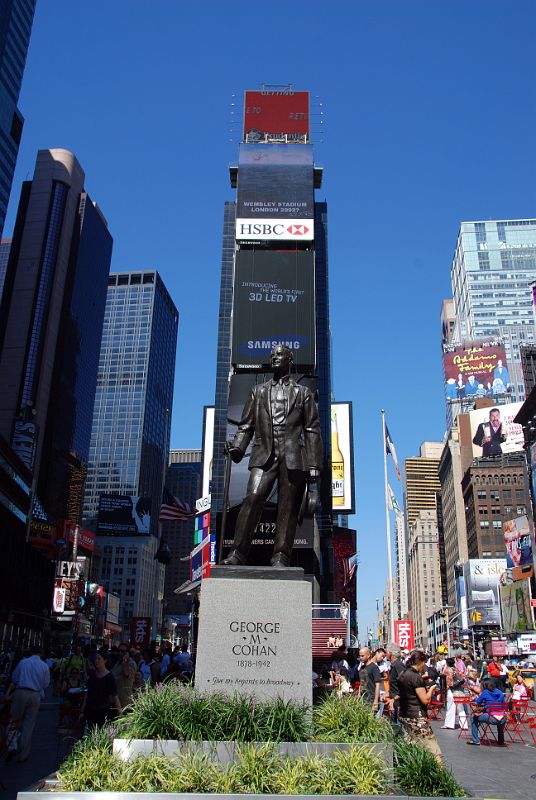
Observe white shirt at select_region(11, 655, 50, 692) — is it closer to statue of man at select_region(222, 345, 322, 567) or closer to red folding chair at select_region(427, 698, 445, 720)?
statue of man at select_region(222, 345, 322, 567)

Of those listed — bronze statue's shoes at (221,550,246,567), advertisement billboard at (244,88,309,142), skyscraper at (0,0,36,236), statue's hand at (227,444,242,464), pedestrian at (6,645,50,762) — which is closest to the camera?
bronze statue's shoes at (221,550,246,567)

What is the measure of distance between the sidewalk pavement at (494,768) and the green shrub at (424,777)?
77 centimetres

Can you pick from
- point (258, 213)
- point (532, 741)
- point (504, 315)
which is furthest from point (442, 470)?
point (532, 741)

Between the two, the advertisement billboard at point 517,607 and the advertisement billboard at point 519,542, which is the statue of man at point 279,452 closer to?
the advertisement billboard at point 517,607

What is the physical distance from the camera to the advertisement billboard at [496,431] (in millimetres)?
123000

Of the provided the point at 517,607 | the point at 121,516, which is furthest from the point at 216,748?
the point at 121,516

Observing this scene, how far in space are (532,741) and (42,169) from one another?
150m

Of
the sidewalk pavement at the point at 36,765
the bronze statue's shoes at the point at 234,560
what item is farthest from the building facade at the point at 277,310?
the bronze statue's shoes at the point at 234,560

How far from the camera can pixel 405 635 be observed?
1296 inches

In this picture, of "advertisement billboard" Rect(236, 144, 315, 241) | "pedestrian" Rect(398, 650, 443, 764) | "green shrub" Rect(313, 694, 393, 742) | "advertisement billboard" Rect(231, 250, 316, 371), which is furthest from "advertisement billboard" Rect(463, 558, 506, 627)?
"green shrub" Rect(313, 694, 393, 742)

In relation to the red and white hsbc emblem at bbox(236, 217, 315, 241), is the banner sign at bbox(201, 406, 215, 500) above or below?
below

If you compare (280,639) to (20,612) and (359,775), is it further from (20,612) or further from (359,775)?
(20,612)

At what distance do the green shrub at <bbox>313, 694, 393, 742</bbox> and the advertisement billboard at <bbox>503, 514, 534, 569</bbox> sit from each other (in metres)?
81.9

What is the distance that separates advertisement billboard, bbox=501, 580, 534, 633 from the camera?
68.1m
